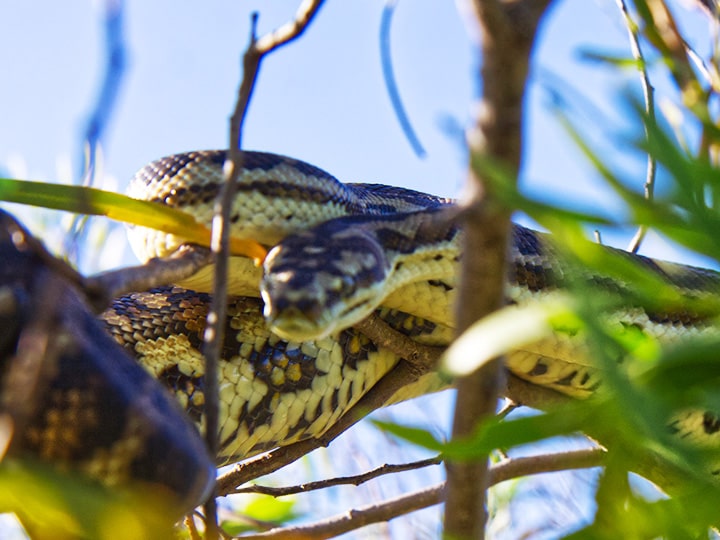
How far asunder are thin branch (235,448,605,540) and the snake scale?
340mm

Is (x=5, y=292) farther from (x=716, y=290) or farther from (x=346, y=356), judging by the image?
(x=716, y=290)

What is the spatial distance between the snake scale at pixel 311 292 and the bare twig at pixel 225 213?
2.88ft

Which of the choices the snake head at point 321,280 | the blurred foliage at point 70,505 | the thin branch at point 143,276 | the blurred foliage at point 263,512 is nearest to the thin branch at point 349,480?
the blurred foliage at point 263,512

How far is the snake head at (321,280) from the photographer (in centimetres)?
247

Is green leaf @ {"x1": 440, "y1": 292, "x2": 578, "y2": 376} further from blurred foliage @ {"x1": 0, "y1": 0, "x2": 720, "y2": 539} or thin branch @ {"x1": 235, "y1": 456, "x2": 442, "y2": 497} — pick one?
thin branch @ {"x1": 235, "y1": 456, "x2": 442, "y2": 497}

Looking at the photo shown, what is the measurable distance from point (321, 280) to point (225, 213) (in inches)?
38.2

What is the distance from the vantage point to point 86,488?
144 cm

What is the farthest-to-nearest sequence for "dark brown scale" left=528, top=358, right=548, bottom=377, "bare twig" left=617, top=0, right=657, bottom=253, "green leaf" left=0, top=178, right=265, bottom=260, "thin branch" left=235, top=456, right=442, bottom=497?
1. "dark brown scale" left=528, top=358, right=548, bottom=377
2. "thin branch" left=235, top=456, right=442, bottom=497
3. "bare twig" left=617, top=0, right=657, bottom=253
4. "green leaf" left=0, top=178, right=265, bottom=260

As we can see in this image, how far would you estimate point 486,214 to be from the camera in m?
1.27

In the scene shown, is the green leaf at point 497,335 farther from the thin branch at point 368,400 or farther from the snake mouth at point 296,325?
the thin branch at point 368,400

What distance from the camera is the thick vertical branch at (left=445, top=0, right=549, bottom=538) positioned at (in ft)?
3.96

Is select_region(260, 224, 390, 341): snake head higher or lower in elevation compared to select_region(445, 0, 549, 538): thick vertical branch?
lower

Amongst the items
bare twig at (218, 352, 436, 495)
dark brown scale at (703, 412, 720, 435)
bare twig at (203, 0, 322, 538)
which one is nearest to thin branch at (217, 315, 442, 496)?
bare twig at (218, 352, 436, 495)

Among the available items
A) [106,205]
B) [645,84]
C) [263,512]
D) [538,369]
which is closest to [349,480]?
[263,512]
